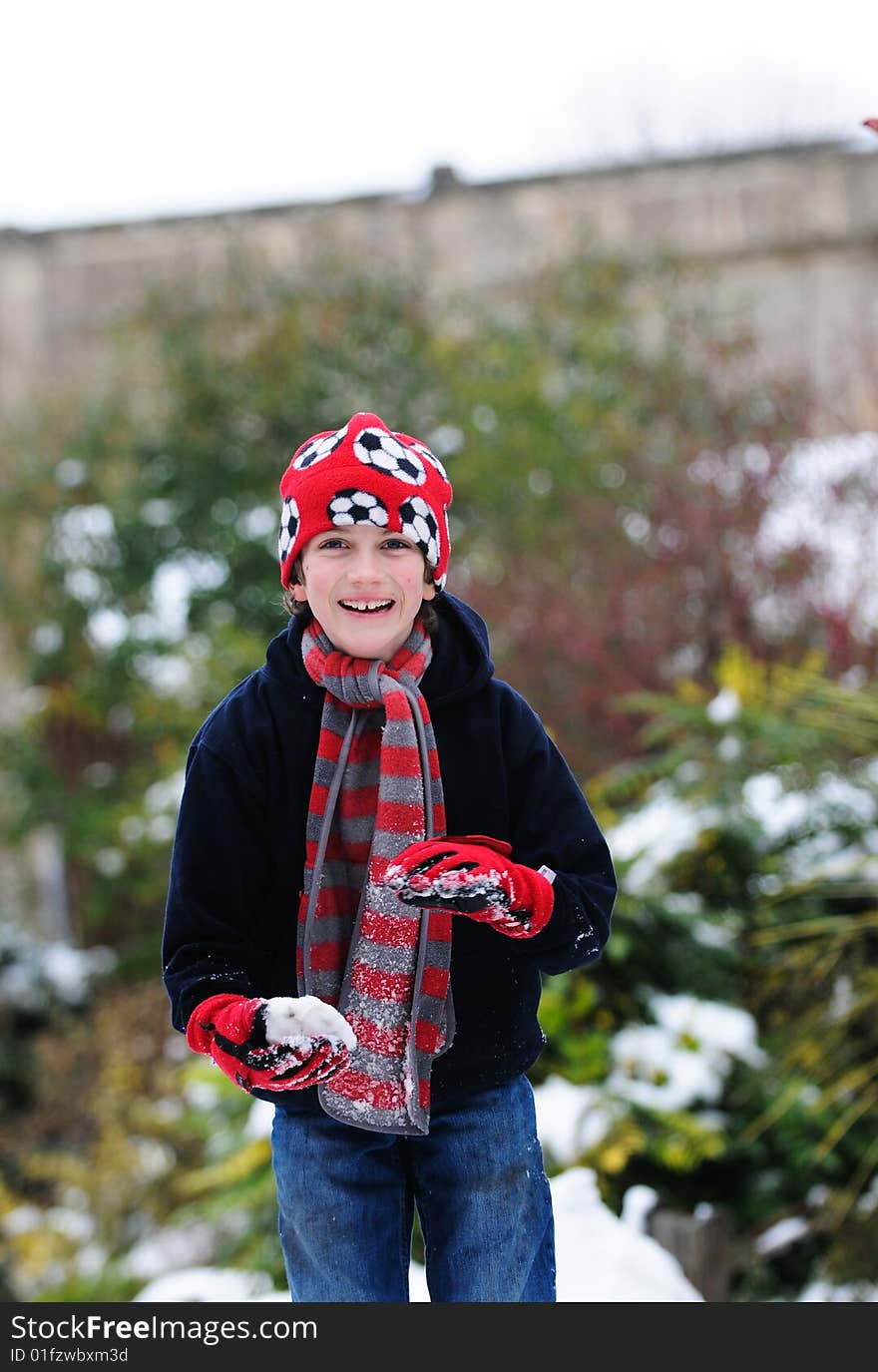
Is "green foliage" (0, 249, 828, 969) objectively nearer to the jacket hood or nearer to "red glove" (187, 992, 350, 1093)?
the jacket hood

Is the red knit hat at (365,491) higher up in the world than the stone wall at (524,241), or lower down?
lower down

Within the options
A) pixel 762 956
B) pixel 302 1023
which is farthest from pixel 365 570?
pixel 762 956

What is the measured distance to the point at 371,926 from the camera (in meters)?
1.52

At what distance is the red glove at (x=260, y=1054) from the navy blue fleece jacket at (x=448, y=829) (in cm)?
11

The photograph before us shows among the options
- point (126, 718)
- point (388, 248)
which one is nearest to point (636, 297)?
point (388, 248)

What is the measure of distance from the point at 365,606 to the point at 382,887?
1.02 feet

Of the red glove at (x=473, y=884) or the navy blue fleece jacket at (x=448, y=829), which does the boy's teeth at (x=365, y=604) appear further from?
the red glove at (x=473, y=884)

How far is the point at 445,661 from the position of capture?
1637mm

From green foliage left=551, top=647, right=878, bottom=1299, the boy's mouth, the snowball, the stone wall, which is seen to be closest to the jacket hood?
the boy's mouth

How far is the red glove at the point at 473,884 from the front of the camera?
1.38 m

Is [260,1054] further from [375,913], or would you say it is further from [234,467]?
[234,467]

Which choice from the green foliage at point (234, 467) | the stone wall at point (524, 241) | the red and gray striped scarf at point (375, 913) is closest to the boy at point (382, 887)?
the red and gray striped scarf at point (375, 913)

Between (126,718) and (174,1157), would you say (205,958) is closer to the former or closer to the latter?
(174,1157)

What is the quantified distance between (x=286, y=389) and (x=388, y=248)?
4.74 ft
